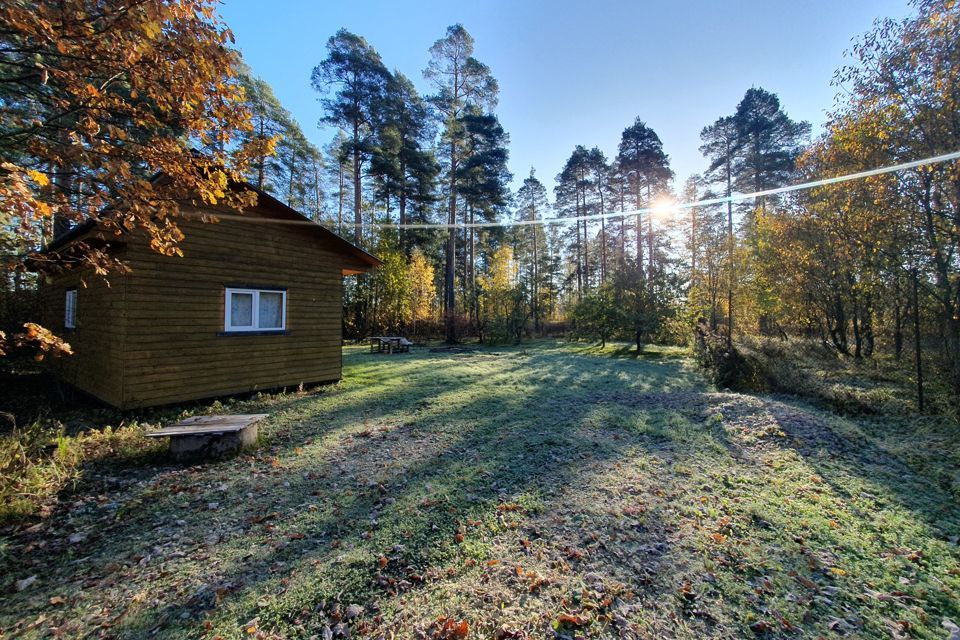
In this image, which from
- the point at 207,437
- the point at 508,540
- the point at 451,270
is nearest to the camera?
the point at 508,540

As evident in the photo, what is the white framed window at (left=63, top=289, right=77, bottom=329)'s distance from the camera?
25.9 ft

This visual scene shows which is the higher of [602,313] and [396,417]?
Answer: [602,313]

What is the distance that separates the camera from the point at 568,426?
5652 millimetres

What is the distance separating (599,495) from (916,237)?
906 cm

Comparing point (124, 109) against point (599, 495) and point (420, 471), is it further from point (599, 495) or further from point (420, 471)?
point (599, 495)

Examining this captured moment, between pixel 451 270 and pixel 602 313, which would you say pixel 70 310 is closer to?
pixel 451 270

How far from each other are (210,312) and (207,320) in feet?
0.52

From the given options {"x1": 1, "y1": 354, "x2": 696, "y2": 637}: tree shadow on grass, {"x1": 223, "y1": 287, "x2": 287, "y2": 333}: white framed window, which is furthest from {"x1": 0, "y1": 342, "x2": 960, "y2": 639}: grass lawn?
{"x1": 223, "y1": 287, "x2": 287, "y2": 333}: white framed window

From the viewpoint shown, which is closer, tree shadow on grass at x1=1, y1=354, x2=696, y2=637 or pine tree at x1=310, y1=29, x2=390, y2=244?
tree shadow on grass at x1=1, y1=354, x2=696, y2=637

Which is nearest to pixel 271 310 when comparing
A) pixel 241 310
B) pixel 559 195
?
pixel 241 310

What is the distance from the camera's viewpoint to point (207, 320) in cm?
662

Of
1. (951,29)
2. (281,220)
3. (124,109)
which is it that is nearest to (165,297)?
(281,220)

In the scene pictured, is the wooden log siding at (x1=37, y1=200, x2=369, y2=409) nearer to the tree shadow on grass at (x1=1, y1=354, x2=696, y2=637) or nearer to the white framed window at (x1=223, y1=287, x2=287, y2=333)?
the white framed window at (x1=223, y1=287, x2=287, y2=333)

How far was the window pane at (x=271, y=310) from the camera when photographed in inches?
293
